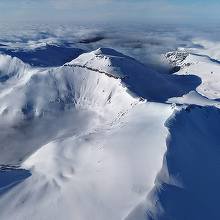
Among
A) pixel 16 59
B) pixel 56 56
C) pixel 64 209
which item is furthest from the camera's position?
pixel 56 56

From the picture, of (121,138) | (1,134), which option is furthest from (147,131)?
(1,134)

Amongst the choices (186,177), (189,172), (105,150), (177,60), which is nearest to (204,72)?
(177,60)

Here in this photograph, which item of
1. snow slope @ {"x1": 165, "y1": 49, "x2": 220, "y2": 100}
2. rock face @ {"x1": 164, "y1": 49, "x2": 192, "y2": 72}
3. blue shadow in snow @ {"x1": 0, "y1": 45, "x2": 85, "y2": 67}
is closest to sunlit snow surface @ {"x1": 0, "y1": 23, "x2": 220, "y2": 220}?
snow slope @ {"x1": 165, "y1": 49, "x2": 220, "y2": 100}

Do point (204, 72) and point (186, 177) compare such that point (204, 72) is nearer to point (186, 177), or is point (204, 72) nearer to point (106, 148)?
point (106, 148)

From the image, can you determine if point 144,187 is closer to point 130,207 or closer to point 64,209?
point 130,207

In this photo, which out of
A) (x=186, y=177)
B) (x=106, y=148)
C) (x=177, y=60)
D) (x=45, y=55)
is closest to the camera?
(x=186, y=177)

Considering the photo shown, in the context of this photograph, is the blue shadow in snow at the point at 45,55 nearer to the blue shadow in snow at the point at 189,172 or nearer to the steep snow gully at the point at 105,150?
the steep snow gully at the point at 105,150
